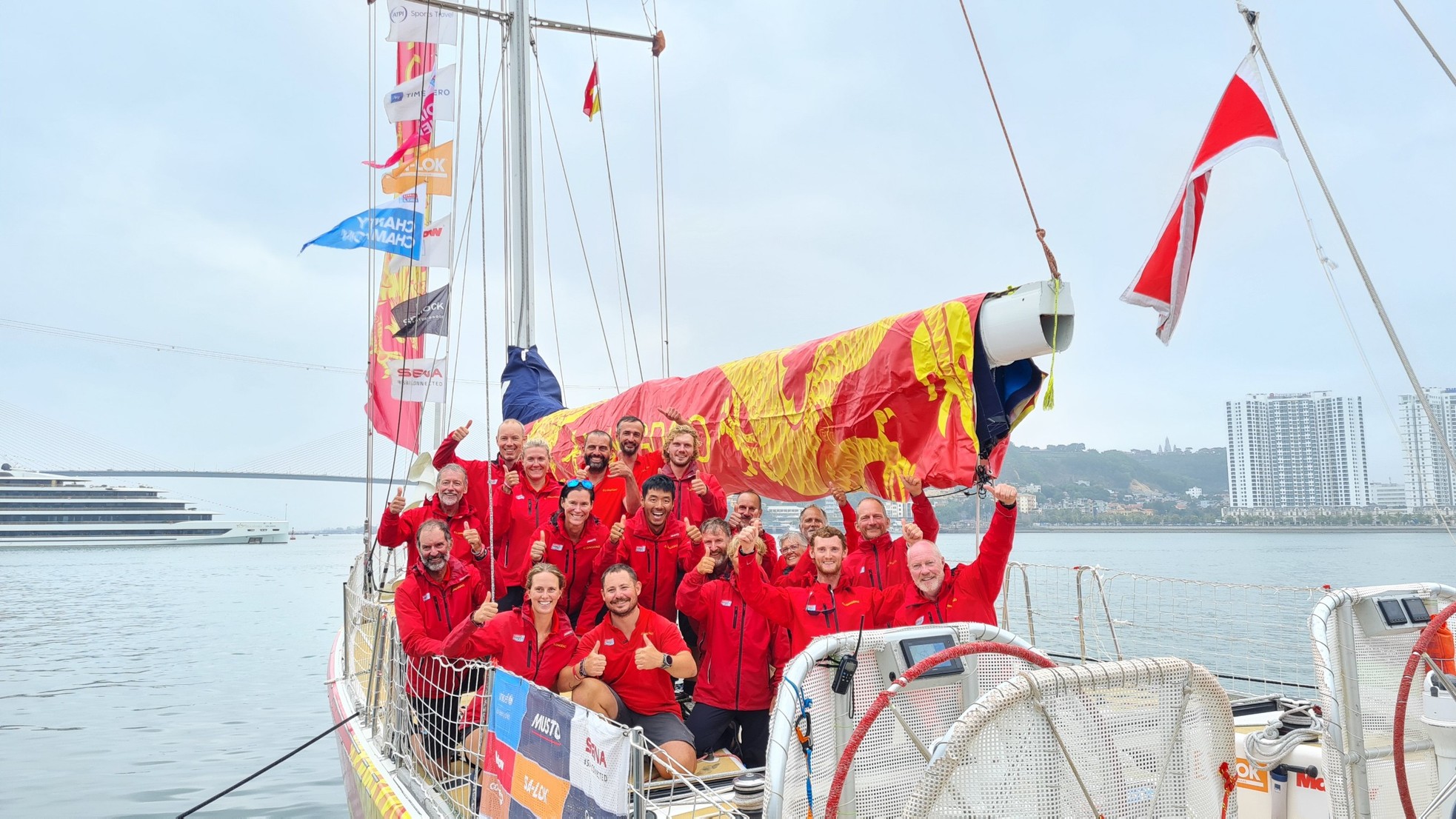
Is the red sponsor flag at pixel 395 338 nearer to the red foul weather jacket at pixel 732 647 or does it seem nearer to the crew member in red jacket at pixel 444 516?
the crew member in red jacket at pixel 444 516

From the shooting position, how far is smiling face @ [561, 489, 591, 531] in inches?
201

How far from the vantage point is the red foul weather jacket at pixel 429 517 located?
237 inches

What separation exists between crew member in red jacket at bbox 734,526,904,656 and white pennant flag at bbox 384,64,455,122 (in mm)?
8943

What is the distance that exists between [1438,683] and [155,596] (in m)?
36.4

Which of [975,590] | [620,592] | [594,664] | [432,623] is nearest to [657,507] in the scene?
[620,592]

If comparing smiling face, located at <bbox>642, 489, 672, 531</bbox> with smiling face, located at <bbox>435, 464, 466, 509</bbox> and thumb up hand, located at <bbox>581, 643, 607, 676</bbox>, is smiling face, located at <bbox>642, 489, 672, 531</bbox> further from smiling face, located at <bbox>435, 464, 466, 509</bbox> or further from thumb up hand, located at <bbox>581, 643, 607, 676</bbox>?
smiling face, located at <bbox>435, 464, 466, 509</bbox>

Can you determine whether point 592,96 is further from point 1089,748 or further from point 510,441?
point 1089,748

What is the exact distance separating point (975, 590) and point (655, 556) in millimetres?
1875

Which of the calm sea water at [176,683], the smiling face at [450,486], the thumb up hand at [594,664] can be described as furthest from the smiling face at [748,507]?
the calm sea water at [176,683]

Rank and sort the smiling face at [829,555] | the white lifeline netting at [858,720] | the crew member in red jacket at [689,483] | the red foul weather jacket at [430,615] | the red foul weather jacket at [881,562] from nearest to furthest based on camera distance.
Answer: the white lifeline netting at [858,720] → the smiling face at [829,555] → the red foul weather jacket at [430,615] → the red foul weather jacket at [881,562] → the crew member in red jacket at [689,483]

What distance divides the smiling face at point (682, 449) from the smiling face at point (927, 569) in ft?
5.99

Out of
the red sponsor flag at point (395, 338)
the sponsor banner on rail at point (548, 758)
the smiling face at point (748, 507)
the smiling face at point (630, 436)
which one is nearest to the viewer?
the sponsor banner on rail at point (548, 758)

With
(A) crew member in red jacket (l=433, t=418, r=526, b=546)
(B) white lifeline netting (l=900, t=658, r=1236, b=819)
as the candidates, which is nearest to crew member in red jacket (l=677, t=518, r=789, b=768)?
(A) crew member in red jacket (l=433, t=418, r=526, b=546)

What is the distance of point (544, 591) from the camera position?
4254 millimetres
